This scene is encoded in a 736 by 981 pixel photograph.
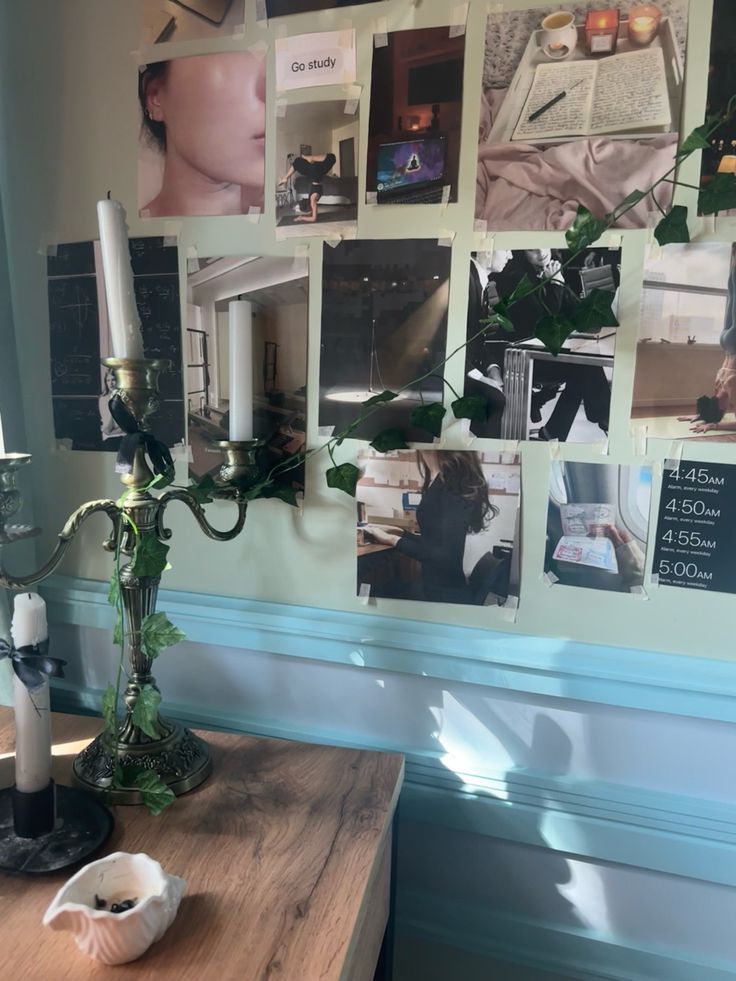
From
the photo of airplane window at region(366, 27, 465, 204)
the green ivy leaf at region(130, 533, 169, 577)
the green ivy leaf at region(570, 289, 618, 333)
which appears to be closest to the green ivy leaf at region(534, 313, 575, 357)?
the green ivy leaf at region(570, 289, 618, 333)

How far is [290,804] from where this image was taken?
0.82m

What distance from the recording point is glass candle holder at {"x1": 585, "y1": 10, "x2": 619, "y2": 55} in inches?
32.6

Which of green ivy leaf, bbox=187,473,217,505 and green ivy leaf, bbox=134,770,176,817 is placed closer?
green ivy leaf, bbox=134,770,176,817

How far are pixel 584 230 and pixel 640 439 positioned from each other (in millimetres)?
265

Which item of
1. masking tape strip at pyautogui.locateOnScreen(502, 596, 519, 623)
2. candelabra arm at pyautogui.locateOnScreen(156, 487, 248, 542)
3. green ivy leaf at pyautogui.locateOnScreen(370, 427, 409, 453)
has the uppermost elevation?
green ivy leaf at pyautogui.locateOnScreen(370, 427, 409, 453)

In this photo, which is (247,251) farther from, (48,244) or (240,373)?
(48,244)

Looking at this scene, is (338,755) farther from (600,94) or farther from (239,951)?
(600,94)

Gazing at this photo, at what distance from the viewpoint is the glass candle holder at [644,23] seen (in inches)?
32.0

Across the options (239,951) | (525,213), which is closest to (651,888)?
(239,951)

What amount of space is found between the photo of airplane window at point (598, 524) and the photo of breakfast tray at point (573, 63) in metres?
0.40

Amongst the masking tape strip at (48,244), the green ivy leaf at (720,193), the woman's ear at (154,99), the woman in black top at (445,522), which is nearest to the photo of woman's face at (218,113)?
the woman's ear at (154,99)

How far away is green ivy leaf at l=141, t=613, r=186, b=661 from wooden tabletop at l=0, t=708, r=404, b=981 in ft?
0.62

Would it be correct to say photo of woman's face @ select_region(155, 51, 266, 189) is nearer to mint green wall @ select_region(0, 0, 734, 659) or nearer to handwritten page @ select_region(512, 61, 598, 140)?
mint green wall @ select_region(0, 0, 734, 659)

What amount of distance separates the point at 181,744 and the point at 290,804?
0.16m
